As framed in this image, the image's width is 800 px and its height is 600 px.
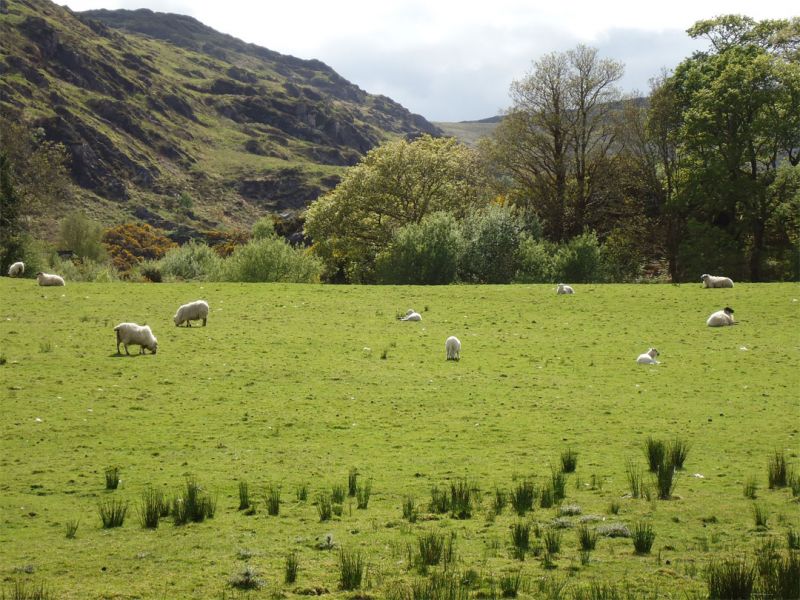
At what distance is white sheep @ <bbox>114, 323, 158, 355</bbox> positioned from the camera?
81.6 ft

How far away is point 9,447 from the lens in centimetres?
1584

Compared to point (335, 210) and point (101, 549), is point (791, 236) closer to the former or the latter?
point (335, 210)

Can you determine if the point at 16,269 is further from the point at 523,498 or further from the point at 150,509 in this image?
the point at 523,498

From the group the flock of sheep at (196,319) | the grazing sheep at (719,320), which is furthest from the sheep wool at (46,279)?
the grazing sheep at (719,320)

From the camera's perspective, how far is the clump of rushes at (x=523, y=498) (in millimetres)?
12188

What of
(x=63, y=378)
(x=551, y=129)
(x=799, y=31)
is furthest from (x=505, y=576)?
(x=799, y=31)

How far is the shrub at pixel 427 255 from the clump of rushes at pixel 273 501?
3826cm

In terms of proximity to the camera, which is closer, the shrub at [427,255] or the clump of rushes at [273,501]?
the clump of rushes at [273,501]

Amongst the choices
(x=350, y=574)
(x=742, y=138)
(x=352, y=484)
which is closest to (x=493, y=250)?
(x=742, y=138)

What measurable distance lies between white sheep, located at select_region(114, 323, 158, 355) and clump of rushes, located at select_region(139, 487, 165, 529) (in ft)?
42.8

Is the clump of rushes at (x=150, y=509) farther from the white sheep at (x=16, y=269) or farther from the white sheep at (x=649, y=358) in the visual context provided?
the white sheep at (x=16, y=269)

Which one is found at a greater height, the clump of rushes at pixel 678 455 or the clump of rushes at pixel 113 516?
the clump of rushes at pixel 678 455

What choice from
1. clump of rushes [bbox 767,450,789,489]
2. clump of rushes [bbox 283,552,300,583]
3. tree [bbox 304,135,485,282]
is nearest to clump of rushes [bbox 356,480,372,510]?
clump of rushes [bbox 283,552,300,583]

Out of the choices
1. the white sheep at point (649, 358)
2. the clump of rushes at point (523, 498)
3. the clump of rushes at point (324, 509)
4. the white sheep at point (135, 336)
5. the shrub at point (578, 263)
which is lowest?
the clump of rushes at point (324, 509)
